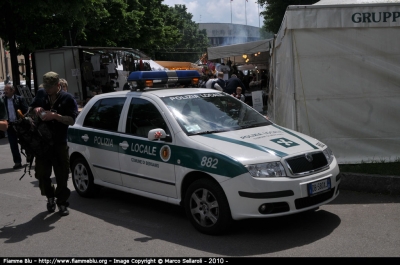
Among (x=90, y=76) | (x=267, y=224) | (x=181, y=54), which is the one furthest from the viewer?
(x=181, y=54)

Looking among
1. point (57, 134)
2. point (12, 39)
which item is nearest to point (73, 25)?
point (12, 39)

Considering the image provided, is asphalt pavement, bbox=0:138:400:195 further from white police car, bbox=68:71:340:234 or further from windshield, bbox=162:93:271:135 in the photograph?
windshield, bbox=162:93:271:135

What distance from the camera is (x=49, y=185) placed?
693 cm

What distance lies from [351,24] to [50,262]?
6095 mm

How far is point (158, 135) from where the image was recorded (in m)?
6.12

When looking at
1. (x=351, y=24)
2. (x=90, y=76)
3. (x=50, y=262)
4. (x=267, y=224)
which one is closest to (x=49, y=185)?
(x=50, y=262)

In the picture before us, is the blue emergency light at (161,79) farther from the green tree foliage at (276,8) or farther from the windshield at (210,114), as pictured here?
the green tree foliage at (276,8)

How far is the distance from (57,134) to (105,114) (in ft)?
2.94

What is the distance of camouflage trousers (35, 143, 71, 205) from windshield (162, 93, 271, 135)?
158cm

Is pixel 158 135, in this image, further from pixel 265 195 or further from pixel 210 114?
pixel 265 195

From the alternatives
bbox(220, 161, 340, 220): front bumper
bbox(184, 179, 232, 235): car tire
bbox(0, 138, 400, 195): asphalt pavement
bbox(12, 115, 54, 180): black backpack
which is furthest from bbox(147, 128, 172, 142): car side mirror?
bbox(0, 138, 400, 195): asphalt pavement

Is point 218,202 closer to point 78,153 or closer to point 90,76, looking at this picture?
point 78,153

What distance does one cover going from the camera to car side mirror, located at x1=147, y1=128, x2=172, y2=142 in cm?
610

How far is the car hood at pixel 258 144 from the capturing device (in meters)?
5.55
